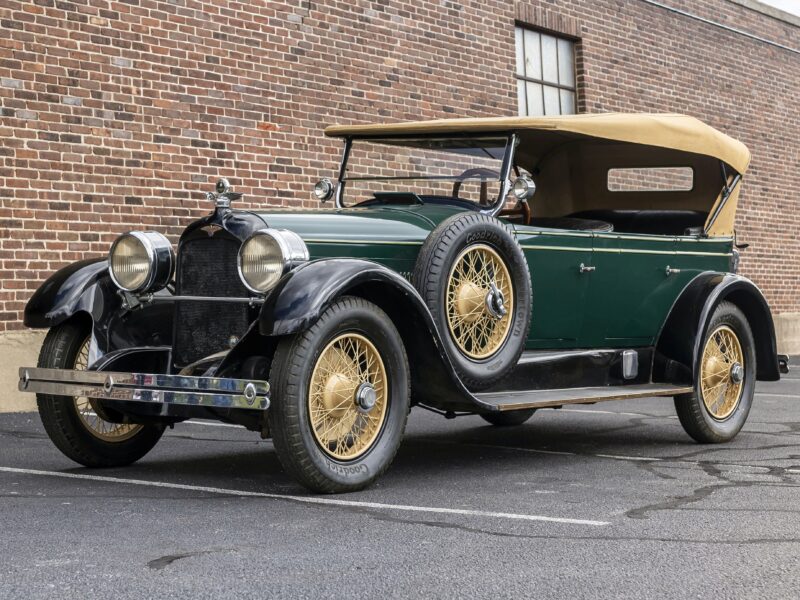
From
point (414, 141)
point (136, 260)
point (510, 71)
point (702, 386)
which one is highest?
point (510, 71)

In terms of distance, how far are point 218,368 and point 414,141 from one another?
2286 mm

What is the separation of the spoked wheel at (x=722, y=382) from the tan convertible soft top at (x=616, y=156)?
0.69m

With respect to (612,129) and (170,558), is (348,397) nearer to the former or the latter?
(170,558)

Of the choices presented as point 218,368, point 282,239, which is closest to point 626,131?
point 282,239

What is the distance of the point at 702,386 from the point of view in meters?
7.00

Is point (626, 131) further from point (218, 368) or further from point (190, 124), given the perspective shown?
point (190, 124)

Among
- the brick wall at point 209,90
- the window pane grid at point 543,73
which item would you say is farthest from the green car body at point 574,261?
the window pane grid at point 543,73

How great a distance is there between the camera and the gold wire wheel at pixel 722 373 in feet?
23.2

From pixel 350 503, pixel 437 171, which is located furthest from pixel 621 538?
pixel 437 171

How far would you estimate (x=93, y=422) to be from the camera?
229 inches

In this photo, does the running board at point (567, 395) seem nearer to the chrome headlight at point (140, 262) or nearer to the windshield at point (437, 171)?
the windshield at point (437, 171)

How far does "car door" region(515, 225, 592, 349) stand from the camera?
6.15 meters

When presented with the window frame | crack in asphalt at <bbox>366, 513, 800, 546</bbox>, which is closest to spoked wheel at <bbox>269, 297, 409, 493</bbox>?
crack in asphalt at <bbox>366, 513, 800, 546</bbox>

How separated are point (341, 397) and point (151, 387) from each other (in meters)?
0.80
